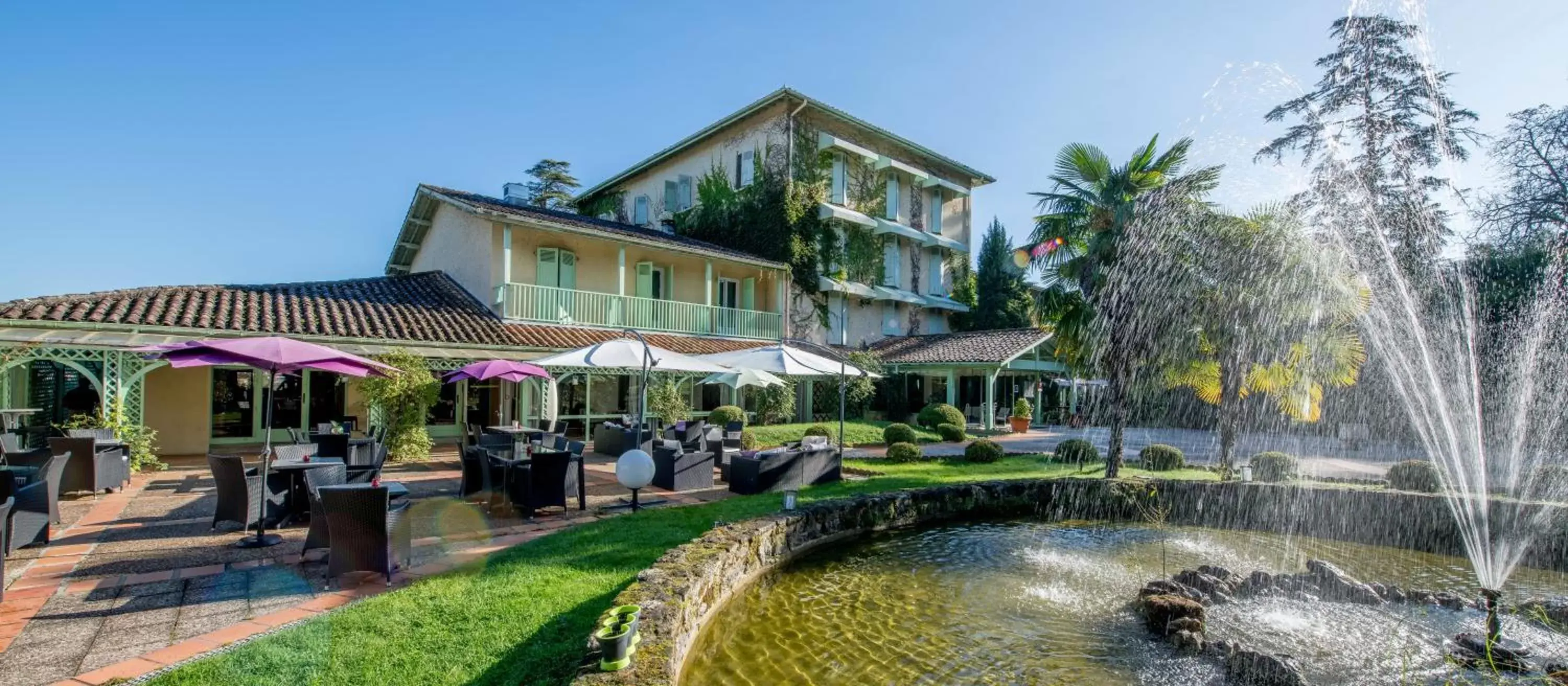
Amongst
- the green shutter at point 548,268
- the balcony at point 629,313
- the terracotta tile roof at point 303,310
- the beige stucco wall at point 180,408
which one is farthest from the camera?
the green shutter at point 548,268

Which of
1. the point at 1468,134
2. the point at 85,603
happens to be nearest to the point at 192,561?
the point at 85,603

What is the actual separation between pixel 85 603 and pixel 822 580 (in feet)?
18.5

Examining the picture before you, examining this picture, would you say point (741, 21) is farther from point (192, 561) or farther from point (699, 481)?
point (192, 561)

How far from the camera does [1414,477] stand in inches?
451

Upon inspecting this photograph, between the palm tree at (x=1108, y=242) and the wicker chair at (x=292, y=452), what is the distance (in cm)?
1249

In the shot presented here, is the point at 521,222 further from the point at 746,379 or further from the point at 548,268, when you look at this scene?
the point at 746,379

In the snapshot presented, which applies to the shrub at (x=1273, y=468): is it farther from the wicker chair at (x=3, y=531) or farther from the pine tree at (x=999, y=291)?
the pine tree at (x=999, y=291)

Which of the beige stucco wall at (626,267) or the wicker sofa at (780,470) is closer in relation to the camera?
the wicker sofa at (780,470)

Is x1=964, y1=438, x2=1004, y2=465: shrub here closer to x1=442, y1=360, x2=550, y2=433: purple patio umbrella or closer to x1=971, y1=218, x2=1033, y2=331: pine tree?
x1=442, y1=360, x2=550, y2=433: purple patio umbrella

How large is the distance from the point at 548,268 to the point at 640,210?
412 inches

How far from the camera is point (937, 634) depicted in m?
5.34

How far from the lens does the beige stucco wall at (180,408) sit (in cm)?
1430

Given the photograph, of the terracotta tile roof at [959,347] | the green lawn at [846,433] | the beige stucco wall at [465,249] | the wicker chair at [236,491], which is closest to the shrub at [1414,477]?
the green lawn at [846,433]

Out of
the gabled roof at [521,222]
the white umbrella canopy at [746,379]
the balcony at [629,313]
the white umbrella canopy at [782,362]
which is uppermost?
the gabled roof at [521,222]
